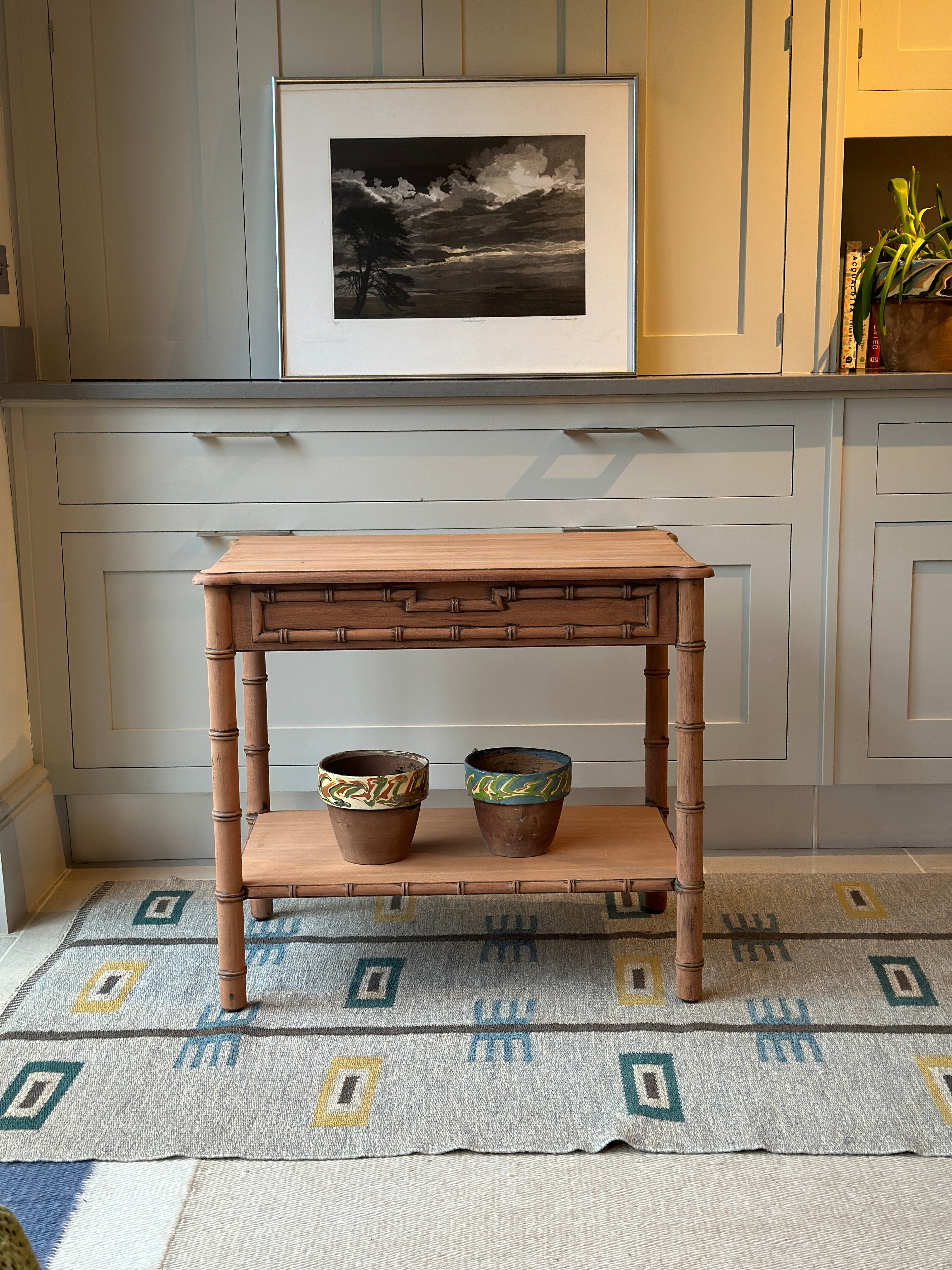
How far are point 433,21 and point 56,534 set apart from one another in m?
1.40

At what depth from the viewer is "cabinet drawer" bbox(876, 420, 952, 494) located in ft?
7.68

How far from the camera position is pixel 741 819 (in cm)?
253

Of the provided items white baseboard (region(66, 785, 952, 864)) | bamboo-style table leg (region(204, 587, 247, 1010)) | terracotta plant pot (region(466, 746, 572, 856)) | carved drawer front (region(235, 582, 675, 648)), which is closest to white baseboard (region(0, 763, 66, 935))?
white baseboard (region(66, 785, 952, 864))

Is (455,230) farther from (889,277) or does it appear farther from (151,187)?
(889,277)

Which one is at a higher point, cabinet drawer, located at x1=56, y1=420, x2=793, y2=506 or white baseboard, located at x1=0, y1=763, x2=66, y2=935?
cabinet drawer, located at x1=56, y1=420, x2=793, y2=506

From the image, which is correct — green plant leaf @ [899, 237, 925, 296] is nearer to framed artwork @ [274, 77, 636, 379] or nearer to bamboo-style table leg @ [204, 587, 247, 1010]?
framed artwork @ [274, 77, 636, 379]

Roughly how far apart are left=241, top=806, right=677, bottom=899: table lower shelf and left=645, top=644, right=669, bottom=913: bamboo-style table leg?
0.05 metres

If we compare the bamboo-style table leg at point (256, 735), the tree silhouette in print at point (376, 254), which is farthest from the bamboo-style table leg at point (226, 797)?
the tree silhouette in print at point (376, 254)

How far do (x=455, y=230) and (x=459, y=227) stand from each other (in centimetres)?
1

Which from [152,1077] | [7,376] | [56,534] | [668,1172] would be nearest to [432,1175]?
[668,1172]

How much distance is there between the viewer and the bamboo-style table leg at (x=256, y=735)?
211cm

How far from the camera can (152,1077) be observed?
5.36 ft

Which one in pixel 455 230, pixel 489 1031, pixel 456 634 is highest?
pixel 455 230

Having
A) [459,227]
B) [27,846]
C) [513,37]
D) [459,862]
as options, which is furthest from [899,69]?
[27,846]
